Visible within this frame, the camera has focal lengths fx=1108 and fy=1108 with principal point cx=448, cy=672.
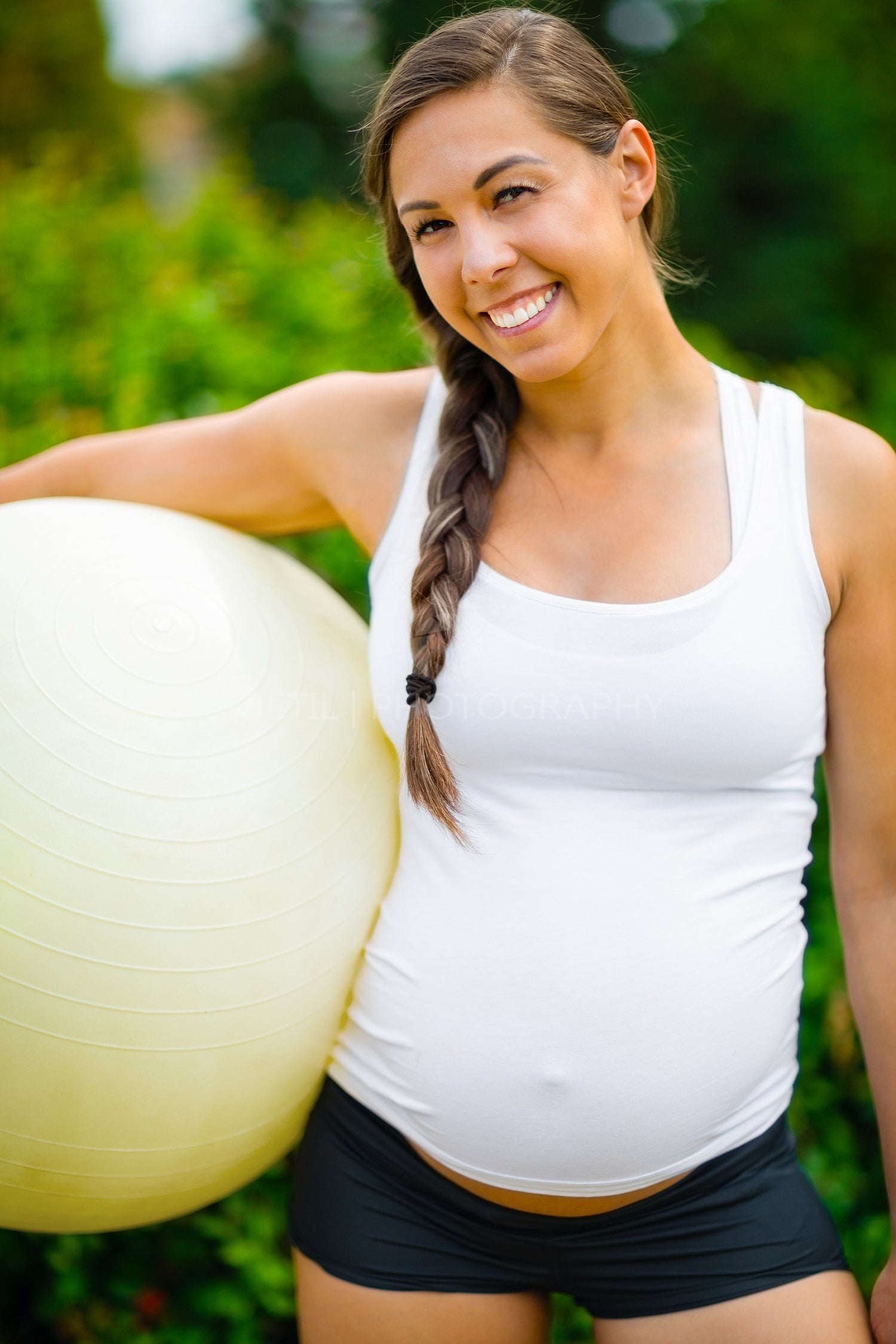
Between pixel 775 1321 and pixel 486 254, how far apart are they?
1561mm

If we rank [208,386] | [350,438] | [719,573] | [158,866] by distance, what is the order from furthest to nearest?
1. [208,386]
2. [350,438]
3. [719,573]
4. [158,866]

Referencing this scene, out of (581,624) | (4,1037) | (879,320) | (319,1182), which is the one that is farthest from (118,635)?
(879,320)

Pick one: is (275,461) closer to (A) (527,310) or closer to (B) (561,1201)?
(A) (527,310)

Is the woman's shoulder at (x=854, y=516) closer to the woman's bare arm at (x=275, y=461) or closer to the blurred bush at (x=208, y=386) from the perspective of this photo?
the woman's bare arm at (x=275, y=461)

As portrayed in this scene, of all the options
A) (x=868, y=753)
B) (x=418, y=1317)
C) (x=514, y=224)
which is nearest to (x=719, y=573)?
(x=868, y=753)

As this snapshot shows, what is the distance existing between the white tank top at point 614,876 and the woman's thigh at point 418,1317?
0.71 ft

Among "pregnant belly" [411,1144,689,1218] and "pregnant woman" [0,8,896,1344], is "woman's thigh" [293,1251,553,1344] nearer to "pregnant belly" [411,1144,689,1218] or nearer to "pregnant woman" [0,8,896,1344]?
"pregnant woman" [0,8,896,1344]

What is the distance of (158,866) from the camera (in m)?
1.51

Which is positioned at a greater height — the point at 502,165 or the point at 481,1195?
the point at 502,165

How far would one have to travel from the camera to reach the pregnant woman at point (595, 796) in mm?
1578

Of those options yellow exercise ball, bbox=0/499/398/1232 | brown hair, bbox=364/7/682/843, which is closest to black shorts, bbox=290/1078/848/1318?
yellow exercise ball, bbox=0/499/398/1232

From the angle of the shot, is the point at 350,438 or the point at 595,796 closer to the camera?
the point at 595,796

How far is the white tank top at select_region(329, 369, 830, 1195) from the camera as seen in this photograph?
158 centimetres

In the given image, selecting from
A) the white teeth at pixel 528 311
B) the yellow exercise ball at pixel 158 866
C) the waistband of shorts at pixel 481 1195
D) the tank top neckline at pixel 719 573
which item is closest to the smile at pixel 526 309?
the white teeth at pixel 528 311
